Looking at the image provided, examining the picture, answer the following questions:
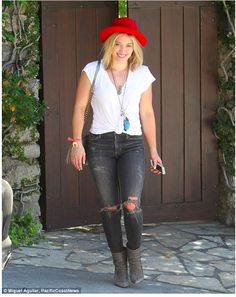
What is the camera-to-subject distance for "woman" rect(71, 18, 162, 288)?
431 centimetres

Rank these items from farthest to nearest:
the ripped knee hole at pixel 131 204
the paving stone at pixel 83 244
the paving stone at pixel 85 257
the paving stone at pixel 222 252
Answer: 1. the paving stone at pixel 83 244
2. the paving stone at pixel 222 252
3. the paving stone at pixel 85 257
4. the ripped knee hole at pixel 131 204

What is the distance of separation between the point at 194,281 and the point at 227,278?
0.28m

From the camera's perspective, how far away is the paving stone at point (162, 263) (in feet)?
16.8

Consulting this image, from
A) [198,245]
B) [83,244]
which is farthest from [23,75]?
[198,245]

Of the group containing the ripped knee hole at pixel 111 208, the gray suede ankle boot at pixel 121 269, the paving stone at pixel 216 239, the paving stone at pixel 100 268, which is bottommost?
the paving stone at pixel 100 268

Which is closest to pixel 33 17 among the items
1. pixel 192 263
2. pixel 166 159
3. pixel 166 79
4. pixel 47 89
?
pixel 47 89

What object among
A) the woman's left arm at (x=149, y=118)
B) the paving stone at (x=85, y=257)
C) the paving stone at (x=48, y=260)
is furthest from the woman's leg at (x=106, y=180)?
the paving stone at (x=85, y=257)

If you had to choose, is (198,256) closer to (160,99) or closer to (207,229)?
(207,229)

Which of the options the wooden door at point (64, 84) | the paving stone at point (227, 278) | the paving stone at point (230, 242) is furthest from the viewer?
the wooden door at point (64, 84)

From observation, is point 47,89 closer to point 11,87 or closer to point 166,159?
point 11,87

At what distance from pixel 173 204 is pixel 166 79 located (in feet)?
3.90

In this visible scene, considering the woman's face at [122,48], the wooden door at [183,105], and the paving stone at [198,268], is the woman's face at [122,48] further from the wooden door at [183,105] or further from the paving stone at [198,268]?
the wooden door at [183,105]

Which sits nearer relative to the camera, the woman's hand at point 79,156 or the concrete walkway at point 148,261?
the woman's hand at point 79,156

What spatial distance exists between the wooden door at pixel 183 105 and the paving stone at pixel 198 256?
101 cm
